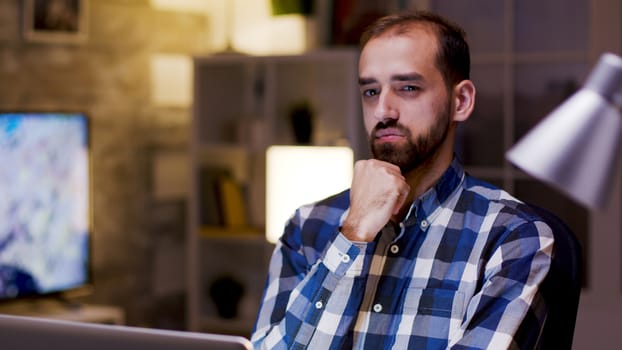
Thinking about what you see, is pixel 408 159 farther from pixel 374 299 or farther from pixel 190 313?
pixel 190 313

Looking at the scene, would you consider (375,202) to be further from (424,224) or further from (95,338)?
(95,338)

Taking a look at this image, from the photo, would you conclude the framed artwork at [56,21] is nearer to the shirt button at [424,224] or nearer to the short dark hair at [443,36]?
the short dark hair at [443,36]

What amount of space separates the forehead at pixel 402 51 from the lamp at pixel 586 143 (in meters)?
0.63

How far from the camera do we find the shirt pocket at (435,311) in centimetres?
167

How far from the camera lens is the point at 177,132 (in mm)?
5273

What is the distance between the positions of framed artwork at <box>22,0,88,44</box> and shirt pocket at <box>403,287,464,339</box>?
9.98 feet

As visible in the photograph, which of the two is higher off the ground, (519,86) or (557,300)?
(519,86)

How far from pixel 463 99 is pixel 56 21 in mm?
3003

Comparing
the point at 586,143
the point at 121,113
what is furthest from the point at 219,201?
the point at 586,143

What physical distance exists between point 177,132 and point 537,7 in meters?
1.93

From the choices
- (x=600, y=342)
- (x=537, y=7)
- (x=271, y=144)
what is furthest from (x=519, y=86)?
(x=600, y=342)

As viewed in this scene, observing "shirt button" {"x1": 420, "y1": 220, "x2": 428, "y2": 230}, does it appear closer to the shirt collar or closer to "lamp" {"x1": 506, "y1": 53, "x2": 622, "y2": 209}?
the shirt collar

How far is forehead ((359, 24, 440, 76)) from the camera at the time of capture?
69.4 inches

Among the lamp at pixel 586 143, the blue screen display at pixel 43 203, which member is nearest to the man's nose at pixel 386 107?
the lamp at pixel 586 143
